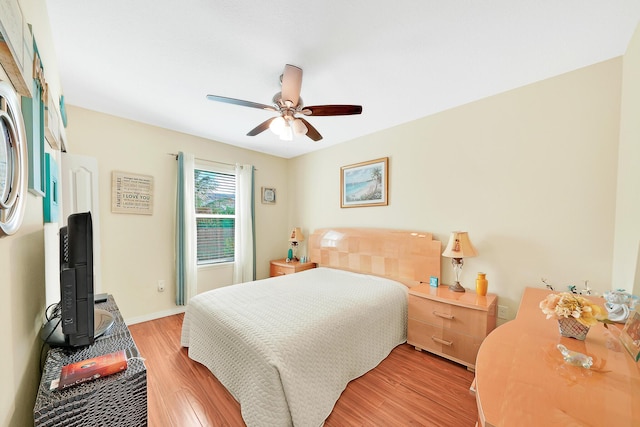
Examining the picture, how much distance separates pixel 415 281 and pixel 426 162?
1.36m

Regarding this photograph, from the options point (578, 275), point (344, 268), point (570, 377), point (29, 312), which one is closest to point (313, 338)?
point (570, 377)

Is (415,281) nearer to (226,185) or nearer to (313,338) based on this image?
(313,338)

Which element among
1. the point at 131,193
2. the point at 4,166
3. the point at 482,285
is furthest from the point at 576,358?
the point at 131,193

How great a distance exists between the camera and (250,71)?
1918 millimetres

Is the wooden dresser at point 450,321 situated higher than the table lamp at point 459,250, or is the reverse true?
the table lamp at point 459,250

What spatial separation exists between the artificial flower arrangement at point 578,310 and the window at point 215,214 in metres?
3.66

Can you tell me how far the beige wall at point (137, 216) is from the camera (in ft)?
8.85

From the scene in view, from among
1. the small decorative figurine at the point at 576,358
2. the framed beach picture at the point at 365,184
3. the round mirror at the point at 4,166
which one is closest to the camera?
the round mirror at the point at 4,166

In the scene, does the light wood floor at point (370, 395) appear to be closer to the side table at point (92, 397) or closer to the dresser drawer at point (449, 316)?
the dresser drawer at point (449, 316)

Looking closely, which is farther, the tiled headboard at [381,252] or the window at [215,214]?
the window at [215,214]

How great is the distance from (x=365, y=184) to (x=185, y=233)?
250cm

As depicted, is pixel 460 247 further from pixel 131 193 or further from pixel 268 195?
pixel 131 193

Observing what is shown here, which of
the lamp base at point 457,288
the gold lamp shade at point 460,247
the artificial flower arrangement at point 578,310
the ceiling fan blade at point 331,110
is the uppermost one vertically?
the ceiling fan blade at point 331,110

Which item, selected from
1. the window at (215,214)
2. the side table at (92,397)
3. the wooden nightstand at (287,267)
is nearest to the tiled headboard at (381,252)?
the wooden nightstand at (287,267)
